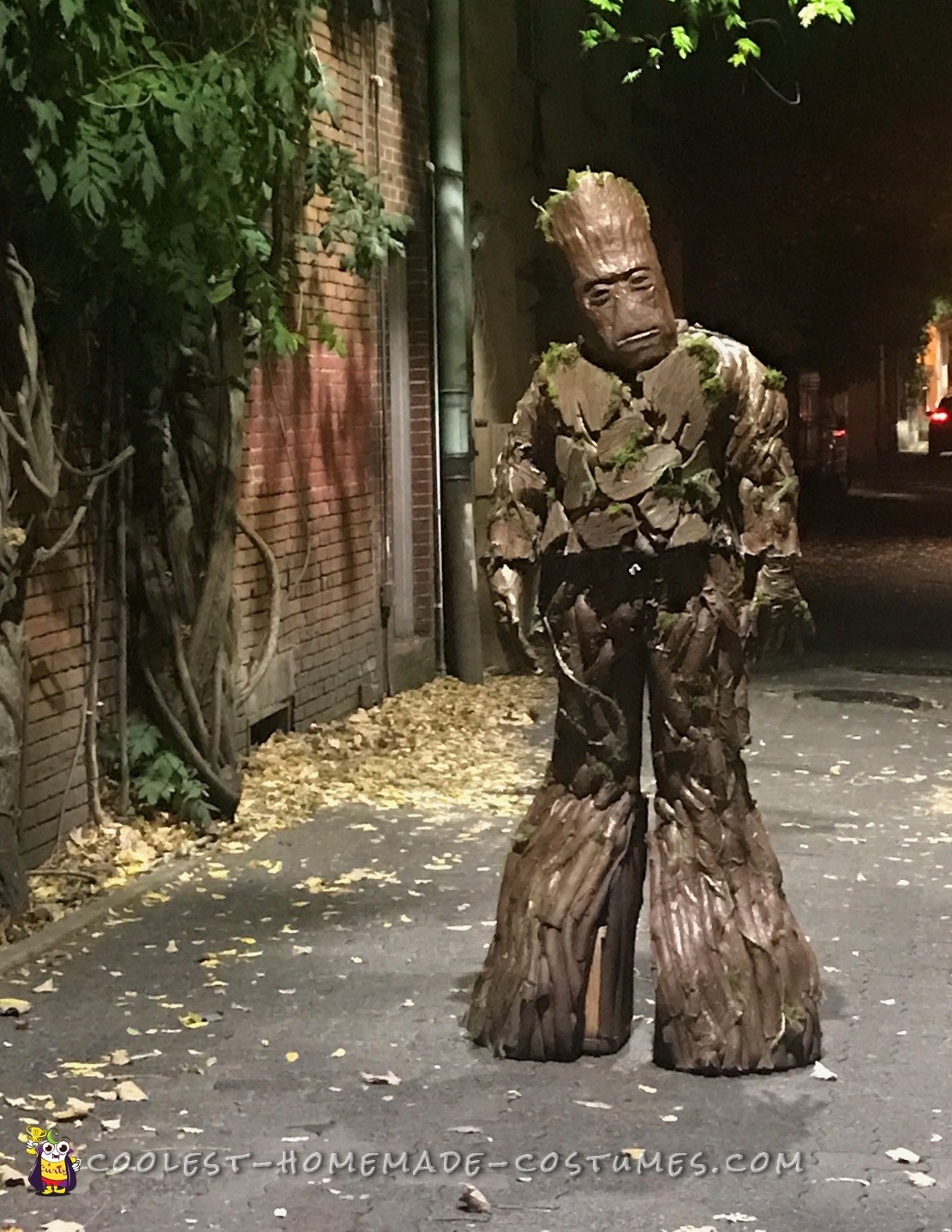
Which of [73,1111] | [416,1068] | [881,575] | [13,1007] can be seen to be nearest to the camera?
[73,1111]

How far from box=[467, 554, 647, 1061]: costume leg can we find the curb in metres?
1.91

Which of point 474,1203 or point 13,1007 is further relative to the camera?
Answer: point 13,1007

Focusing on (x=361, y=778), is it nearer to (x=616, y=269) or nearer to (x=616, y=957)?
(x=616, y=957)

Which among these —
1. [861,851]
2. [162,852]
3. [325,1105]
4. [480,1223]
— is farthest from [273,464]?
[480,1223]

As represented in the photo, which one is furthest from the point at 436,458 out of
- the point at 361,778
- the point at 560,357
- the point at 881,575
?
the point at 881,575

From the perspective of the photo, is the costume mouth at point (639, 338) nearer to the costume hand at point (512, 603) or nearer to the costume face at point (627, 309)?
the costume face at point (627, 309)

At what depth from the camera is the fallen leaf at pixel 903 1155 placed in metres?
4.72

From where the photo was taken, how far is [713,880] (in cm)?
530

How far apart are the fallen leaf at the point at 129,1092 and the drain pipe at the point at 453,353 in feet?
23.6

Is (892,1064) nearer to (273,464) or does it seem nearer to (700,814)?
(700,814)

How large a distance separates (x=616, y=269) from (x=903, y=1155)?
255cm

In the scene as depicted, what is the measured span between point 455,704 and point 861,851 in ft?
13.1

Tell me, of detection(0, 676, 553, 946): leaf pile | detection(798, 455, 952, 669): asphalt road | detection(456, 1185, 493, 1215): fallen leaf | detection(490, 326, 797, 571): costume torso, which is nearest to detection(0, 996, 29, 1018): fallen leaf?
detection(0, 676, 553, 946): leaf pile

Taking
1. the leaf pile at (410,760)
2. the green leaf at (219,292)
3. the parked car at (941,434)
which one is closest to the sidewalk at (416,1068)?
the leaf pile at (410,760)
